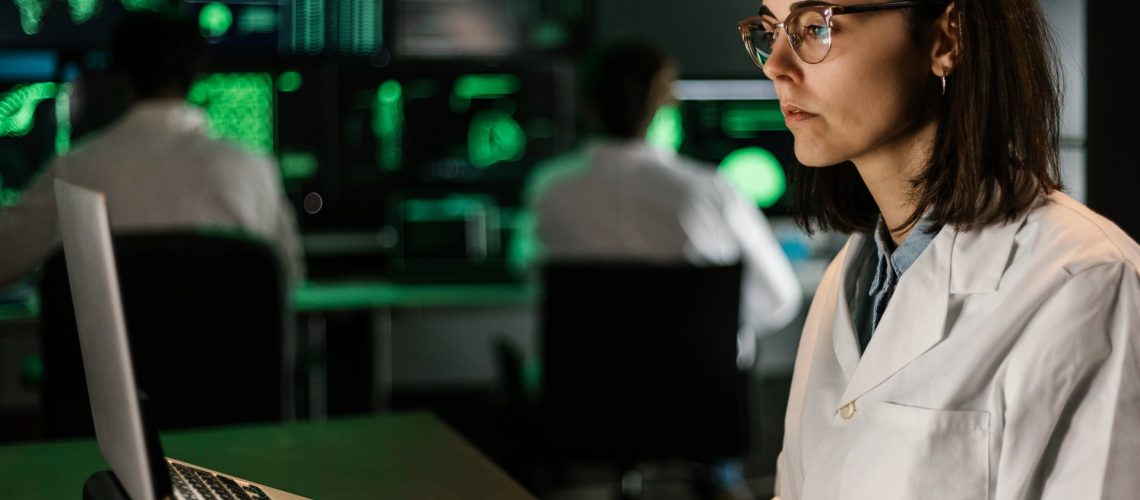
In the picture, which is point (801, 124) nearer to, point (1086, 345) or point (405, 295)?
point (1086, 345)

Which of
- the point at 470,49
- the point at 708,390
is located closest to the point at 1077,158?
the point at 708,390

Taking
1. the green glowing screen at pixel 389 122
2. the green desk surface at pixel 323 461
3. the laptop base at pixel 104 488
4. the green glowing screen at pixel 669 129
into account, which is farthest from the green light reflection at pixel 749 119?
the laptop base at pixel 104 488

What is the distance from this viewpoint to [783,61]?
1234mm

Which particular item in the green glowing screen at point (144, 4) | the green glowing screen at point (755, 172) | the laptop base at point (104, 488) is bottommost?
the green glowing screen at point (755, 172)

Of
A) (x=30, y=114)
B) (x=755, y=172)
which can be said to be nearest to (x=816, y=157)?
(x=755, y=172)

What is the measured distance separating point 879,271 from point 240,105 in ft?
8.37

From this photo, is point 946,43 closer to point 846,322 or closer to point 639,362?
point 846,322

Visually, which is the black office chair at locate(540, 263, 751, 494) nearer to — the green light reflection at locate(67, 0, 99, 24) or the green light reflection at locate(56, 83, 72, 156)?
the green light reflection at locate(56, 83, 72, 156)

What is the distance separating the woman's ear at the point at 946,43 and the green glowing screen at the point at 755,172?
101 inches

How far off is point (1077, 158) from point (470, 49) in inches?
93.9

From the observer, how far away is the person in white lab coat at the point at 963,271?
105 centimetres

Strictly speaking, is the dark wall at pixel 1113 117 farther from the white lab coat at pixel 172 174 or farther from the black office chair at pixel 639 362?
the white lab coat at pixel 172 174

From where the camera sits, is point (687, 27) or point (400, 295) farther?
point (687, 27)

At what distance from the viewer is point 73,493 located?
1313 millimetres
